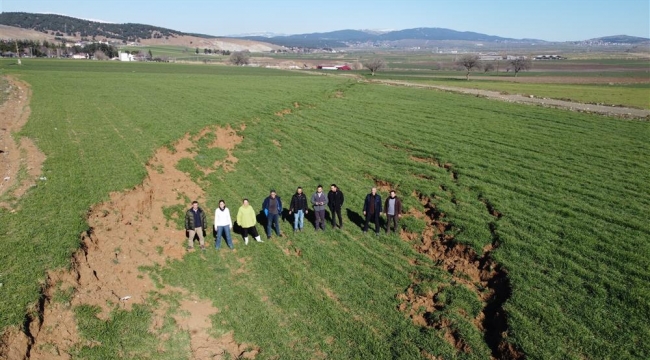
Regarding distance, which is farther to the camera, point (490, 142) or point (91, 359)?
point (490, 142)

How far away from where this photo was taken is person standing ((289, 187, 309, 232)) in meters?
16.3

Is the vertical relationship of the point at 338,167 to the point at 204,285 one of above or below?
above

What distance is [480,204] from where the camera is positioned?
18062 millimetres

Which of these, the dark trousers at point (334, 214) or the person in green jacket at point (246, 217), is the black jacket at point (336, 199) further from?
the person in green jacket at point (246, 217)

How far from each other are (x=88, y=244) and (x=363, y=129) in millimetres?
22799

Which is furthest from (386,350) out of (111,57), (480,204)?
(111,57)

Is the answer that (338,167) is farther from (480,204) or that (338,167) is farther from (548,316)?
(548,316)

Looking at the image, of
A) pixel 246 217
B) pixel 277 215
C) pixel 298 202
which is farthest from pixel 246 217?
pixel 298 202

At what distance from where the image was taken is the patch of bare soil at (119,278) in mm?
10072

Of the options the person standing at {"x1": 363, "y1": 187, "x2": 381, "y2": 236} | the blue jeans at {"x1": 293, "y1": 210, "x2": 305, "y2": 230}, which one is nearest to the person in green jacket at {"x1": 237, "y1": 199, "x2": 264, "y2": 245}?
the blue jeans at {"x1": 293, "y1": 210, "x2": 305, "y2": 230}

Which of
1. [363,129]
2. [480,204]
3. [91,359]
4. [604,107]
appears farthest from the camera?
[604,107]

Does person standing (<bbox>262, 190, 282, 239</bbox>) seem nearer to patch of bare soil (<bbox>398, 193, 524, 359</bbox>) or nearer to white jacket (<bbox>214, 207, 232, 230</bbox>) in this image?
white jacket (<bbox>214, 207, 232, 230</bbox>)

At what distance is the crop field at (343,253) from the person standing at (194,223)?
50 cm

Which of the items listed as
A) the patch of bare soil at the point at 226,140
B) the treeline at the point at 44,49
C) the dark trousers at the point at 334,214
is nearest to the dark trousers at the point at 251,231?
the dark trousers at the point at 334,214
